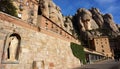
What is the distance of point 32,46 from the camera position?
11562 millimetres

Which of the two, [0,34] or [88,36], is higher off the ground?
[88,36]

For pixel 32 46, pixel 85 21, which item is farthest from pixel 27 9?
pixel 85 21

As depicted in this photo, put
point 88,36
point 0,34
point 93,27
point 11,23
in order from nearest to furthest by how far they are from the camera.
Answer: point 0,34, point 11,23, point 88,36, point 93,27

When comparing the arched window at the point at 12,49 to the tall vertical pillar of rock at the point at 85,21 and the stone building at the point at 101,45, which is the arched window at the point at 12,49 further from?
the tall vertical pillar of rock at the point at 85,21

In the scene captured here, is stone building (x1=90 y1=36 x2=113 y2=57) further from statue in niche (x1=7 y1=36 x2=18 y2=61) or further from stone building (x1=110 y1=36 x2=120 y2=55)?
statue in niche (x1=7 y1=36 x2=18 y2=61)

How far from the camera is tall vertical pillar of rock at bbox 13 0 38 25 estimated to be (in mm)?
38844

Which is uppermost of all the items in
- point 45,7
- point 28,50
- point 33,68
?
point 45,7

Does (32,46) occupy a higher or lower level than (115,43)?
lower

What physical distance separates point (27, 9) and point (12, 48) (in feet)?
110

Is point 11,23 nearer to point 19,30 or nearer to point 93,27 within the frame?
point 19,30

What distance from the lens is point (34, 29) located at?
1228cm

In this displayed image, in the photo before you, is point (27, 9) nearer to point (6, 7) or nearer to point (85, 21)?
point (6, 7)

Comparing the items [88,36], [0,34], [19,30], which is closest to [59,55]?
[19,30]

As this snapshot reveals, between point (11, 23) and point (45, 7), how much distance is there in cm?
4946
